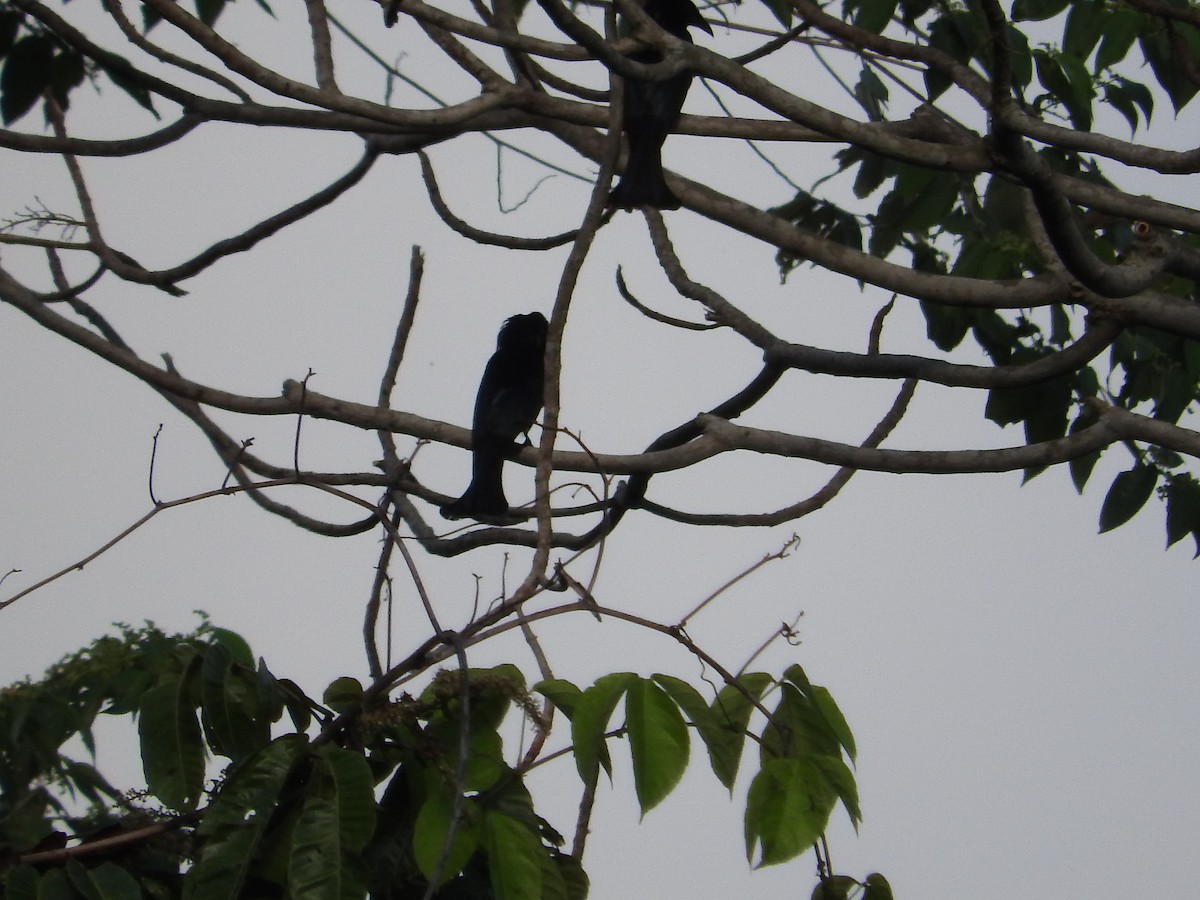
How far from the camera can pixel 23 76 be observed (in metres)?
2.41

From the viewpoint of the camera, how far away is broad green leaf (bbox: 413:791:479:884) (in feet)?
5.94

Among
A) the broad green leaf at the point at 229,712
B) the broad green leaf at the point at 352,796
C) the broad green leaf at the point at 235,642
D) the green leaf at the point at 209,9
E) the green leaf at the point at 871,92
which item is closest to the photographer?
the broad green leaf at the point at 352,796

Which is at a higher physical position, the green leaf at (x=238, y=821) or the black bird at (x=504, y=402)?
the black bird at (x=504, y=402)

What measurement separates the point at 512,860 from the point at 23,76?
162 centimetres

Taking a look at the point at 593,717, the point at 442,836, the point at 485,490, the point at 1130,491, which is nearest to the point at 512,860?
the point at 442,836

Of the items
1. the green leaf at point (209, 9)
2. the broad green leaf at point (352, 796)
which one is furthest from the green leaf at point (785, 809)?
the green leaf at point (209, 9)

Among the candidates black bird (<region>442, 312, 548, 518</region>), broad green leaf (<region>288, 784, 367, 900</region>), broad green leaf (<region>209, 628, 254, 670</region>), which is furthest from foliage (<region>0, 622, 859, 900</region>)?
black bird (<region>442, 312, 548, 518</region>)

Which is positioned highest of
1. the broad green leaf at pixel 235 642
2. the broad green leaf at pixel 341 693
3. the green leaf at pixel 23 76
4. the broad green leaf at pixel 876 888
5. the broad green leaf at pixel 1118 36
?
the broad green leaf at pixel 1118 36

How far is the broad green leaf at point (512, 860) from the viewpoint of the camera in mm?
1807

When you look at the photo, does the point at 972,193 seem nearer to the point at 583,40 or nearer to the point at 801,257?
the point at 801,257

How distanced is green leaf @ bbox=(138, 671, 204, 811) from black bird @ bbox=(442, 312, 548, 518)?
236 centimetres

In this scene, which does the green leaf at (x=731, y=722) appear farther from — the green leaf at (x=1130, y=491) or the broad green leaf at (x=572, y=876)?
the green leaf at (x=1130, y=491)

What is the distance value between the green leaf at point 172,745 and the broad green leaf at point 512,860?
49 centimetres

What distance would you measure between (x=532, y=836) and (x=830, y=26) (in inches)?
83.4
